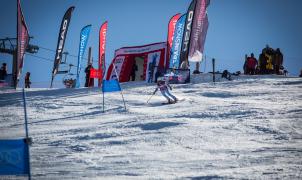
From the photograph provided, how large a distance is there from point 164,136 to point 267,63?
646 inches

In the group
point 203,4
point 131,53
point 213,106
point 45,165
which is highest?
point 203,4

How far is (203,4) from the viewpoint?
2045cm

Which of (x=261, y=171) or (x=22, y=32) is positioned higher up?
(x=22, y=32)

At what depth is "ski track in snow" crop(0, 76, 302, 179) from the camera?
21.4ft

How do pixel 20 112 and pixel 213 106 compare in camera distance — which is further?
pixel 20 112

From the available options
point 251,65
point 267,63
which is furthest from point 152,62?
point 267,63

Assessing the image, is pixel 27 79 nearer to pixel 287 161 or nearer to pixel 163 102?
pixel 163 102

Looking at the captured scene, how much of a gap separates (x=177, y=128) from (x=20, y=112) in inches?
288

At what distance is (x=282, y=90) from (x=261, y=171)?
1155cm

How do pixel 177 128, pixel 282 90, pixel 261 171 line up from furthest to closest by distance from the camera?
pixel 282 90 → pixel 177 128 → pixel 261 171

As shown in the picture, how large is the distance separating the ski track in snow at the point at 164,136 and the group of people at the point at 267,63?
7273 mm

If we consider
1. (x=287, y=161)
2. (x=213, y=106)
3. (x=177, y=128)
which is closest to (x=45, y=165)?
(x=177, y=128)

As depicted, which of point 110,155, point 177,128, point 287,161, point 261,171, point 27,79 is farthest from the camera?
point 27,79

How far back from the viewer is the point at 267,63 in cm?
2330
